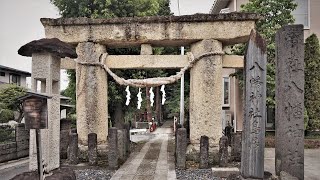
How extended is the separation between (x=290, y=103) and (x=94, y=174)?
6014 mm

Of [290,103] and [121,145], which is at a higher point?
[290,103]

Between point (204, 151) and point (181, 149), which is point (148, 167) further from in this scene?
point (204, 151)

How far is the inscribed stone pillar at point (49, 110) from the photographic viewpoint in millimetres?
8570

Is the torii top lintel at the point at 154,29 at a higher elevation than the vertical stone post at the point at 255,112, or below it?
higher

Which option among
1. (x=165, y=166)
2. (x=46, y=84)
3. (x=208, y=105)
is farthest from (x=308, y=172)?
(x=46, y=84)

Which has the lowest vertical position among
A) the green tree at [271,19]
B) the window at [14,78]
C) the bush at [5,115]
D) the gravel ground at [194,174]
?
the gravel ground at [194,174]

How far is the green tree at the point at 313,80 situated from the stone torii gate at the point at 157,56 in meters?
7.30

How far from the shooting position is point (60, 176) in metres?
6.85

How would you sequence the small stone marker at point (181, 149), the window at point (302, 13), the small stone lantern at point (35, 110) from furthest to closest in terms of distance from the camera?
the window at point (302, 13) < the small stone marker at point (181, 149) < the small stone lantern at point (35, 110)

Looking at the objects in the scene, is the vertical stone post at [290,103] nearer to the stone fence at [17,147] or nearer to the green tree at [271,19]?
the green tree at [271,19]

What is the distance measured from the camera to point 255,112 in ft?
25.1

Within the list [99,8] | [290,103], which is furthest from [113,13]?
[290,103]

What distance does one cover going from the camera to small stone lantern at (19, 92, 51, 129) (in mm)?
6582

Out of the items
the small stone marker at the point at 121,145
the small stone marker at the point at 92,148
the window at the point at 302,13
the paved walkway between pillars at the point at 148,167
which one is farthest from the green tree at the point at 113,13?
the window at the point at 302,13
